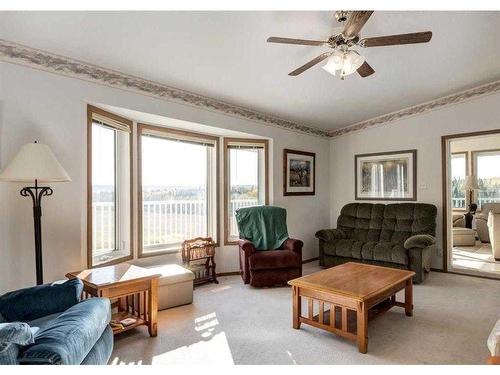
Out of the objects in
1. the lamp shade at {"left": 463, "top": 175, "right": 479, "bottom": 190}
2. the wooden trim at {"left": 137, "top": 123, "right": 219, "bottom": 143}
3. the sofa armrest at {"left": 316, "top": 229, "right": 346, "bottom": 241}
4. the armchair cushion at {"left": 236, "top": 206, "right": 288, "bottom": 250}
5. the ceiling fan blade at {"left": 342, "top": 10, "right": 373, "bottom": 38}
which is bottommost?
the sofa armrest at {"left": 316, "top": 229, "right": 346, "bottom": 241}

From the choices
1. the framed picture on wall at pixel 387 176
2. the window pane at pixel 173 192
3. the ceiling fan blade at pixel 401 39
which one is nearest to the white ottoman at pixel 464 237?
the framed picture on wall at pixel 387 176

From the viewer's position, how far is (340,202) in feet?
18.8

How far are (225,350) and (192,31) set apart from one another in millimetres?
2433

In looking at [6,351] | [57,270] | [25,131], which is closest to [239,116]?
[25,131]

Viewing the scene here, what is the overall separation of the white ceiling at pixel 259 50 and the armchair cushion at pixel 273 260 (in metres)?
1.97

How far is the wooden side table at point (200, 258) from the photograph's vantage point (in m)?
3.96

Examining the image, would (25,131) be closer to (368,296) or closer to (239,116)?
(239,116)

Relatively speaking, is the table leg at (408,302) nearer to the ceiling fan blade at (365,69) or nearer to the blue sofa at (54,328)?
the ceiling fan blade at (365,69)

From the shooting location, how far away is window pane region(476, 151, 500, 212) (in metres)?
7.19

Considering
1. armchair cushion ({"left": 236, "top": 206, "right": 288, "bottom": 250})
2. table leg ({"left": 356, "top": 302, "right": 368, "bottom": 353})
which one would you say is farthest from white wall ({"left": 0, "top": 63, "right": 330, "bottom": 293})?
table leg ({"left": 356, "top": 302, "right": 368, "bottom": 353})

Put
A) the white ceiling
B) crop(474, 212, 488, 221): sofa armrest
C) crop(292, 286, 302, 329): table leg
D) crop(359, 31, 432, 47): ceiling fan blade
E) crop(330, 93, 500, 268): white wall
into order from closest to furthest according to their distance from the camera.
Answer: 1. crop(359, 31, 432, 47): ceiling fan blade
2. the white ceiling
3. crop(292, 286, 302, 329): table leg
4. crop(330, 93, 500, 268): white wall
5. crop(474, 212, 488, 221): sofa armrest

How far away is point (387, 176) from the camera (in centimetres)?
519

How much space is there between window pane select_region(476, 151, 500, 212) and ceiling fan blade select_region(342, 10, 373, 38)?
6988mm

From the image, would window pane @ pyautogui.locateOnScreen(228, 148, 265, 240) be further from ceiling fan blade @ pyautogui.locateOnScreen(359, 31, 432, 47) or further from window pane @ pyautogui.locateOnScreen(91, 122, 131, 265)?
ceiling fan blade @ pyautogui.locateOnScreen(359, 31, 432, 47)
